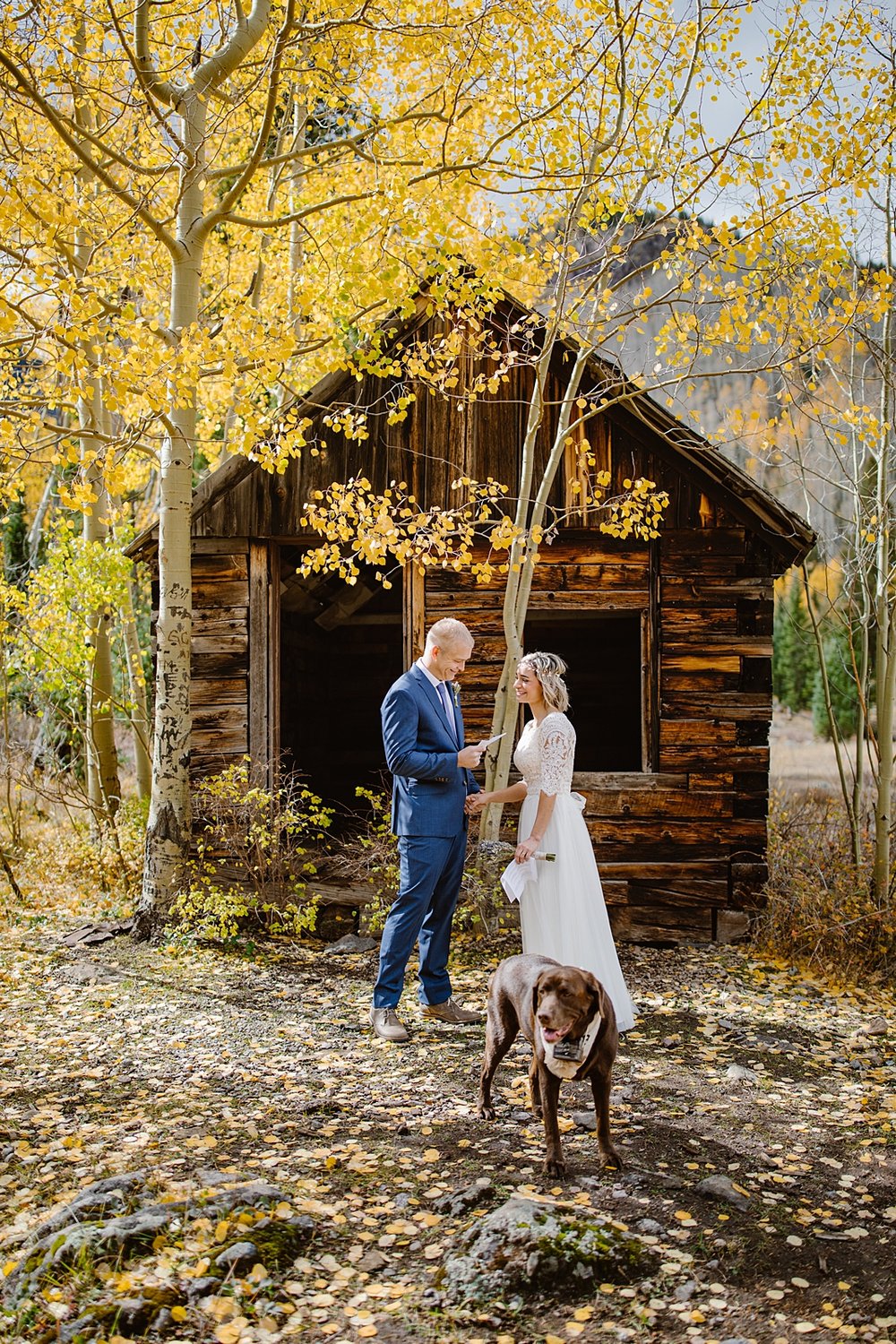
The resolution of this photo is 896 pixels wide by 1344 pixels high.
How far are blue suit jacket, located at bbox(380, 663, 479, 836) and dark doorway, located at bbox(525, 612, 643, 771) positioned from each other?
645cm

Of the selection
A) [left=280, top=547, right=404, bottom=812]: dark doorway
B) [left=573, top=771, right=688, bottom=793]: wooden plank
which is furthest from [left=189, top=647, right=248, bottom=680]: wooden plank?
[left=573, top=771, right=688, bottom=793]: wooden plank

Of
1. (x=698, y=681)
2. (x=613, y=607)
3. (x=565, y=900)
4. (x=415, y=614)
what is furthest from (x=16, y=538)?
(x=565, y=900)

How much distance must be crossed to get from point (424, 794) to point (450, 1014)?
51.8 inches

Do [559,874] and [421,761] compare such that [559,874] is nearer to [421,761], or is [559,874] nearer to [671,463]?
[421,761]

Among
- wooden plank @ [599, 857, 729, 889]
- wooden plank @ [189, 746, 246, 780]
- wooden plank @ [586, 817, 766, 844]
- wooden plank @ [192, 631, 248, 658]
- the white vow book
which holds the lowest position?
wooden plank @ [599, 857, 729, 889]

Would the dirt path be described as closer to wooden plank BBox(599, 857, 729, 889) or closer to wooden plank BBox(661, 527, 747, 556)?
wooden plank BBox(599, 857, 729, 889)

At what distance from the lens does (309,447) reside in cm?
823

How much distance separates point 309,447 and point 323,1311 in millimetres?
6474

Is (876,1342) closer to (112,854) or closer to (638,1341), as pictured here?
(638,1341)

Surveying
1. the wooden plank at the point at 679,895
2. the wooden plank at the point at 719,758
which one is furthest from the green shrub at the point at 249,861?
the wooden plank at the point at 719,758

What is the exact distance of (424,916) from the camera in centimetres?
543

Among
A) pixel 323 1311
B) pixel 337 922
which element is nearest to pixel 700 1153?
pixel 323 1311

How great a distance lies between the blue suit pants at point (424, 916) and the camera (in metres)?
5.29

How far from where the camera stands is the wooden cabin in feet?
26.8
